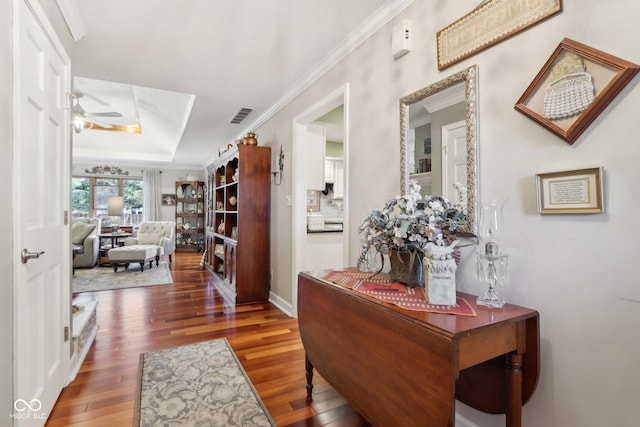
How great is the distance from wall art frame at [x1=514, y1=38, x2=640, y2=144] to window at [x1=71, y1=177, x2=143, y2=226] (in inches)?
377

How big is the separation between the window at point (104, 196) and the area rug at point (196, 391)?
753 cm

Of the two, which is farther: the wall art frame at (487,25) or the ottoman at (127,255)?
the ottoman at (127,255)

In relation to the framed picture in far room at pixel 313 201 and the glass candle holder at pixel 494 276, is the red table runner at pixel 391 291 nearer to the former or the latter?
the glass candle holder at pixel 494 276

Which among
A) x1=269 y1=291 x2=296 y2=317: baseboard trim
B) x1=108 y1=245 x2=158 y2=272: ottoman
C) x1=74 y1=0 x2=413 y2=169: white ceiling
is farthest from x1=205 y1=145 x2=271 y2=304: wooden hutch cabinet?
x1=108 y1=245 x2=158 y2=272: ottoman

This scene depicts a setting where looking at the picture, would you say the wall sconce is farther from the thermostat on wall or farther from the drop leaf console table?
the drop leaf console table

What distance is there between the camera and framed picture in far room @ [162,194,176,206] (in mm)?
8937

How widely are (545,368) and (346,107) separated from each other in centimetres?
197

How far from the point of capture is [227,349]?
99.0 inches

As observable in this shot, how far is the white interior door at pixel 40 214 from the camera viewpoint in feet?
Answer: 4.33

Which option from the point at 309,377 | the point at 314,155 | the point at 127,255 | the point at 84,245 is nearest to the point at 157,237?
the point at 127,255

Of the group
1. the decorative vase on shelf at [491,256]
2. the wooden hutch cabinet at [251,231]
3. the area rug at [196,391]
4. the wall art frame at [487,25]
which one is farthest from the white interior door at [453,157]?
the wooden hutch cabinet at [251,231]

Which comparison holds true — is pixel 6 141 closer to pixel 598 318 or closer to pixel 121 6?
pixel 121 6

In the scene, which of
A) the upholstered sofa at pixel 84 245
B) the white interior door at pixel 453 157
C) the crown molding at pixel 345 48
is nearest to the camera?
the white interior door at pixel 453 157

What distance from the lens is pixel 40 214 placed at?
1.59 meters
